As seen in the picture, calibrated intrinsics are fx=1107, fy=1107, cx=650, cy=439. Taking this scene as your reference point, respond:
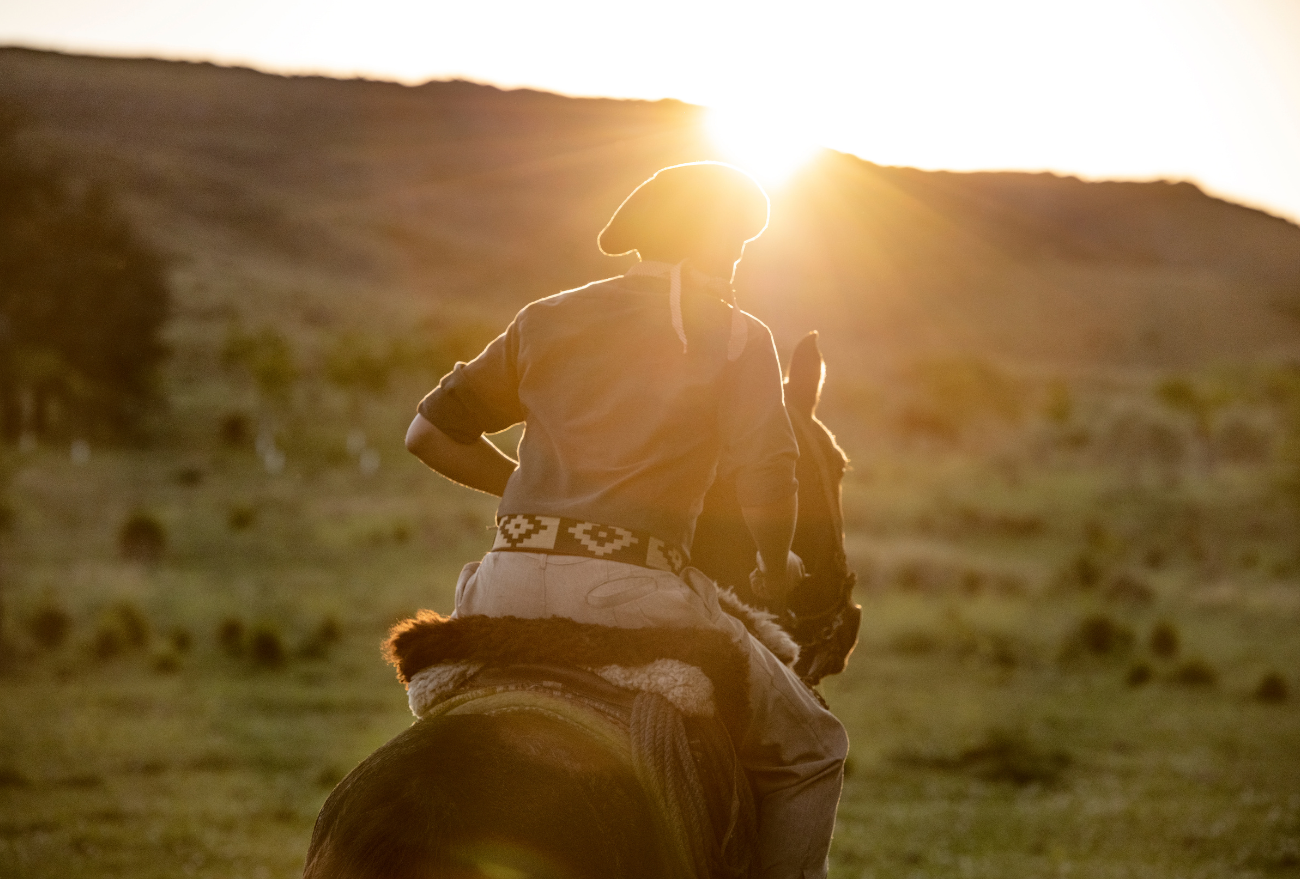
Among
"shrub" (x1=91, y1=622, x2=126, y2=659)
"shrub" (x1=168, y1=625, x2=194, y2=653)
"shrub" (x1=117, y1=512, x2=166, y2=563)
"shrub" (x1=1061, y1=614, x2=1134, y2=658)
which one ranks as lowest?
"shrub" (x1=117, y1=512, x2=166, y2=563)

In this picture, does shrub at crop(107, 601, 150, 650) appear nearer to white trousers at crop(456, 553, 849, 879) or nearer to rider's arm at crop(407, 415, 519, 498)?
rider's arm at crop(407, 415, 519, 498)

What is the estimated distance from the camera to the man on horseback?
2955 millimetres

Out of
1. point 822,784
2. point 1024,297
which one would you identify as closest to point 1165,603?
point 822,784

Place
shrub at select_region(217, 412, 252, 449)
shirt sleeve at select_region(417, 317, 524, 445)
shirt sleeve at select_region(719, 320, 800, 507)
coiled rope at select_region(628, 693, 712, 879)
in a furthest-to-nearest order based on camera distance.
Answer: shrub at select_region(217, 412, 252, 449) → shirt sleeve at select_region(417, 317, 524, 445) → shirt sleeve at select_region(719, 320, 800, 507) → coiled rope at select_region(628, 693, 712, 879)

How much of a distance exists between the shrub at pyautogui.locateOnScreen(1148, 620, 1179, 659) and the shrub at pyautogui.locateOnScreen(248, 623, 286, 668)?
1365cm

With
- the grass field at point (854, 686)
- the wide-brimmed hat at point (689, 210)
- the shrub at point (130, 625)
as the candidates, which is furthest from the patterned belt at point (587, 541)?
the shrub at point (130, 625)

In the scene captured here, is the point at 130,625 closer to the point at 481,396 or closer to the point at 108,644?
the point at 108,644

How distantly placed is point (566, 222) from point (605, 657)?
12737 centimetres

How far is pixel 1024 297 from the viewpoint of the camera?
121 meters

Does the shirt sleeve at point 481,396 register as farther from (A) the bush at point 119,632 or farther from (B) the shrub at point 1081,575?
(B) the shrub at point 1081,575

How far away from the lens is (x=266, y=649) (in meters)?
15.6

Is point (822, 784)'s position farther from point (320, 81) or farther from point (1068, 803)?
point (320, 81)

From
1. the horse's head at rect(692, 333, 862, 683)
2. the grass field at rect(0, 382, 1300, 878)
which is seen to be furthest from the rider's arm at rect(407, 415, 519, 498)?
the grass field at rect(0, 382, 1300, 878)

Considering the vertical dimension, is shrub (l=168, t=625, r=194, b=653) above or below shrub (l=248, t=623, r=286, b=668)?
below
